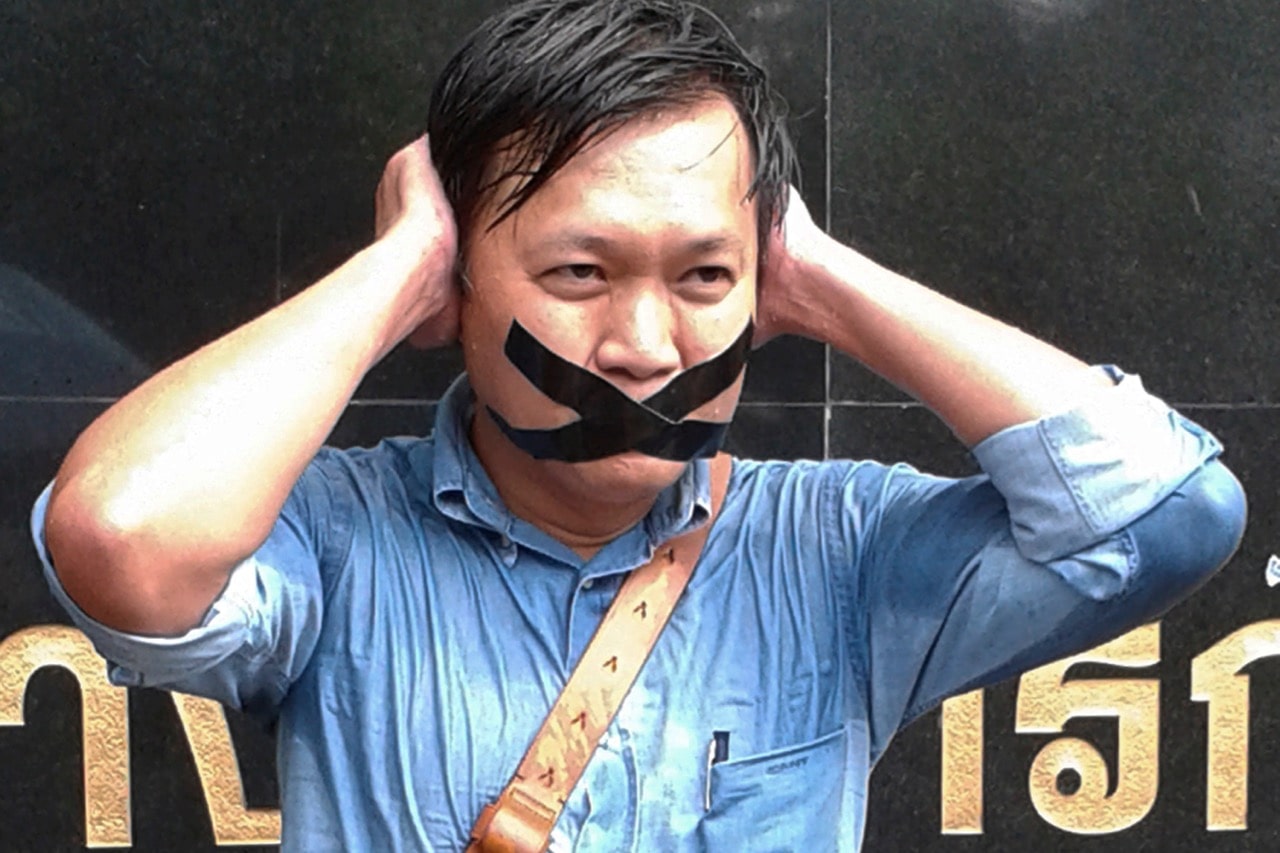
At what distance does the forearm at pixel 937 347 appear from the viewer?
2002 mm

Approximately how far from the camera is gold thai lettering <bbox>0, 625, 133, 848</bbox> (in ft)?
12.7

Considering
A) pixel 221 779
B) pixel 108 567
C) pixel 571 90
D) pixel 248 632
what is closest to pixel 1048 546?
pixel 571 90

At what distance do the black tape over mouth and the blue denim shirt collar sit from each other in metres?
0.10

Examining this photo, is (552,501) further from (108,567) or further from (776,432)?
(776,432)

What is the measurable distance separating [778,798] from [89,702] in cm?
239

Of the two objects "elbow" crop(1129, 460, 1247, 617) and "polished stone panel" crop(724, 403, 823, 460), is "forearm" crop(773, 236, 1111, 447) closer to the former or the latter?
"elbow" crop(1129, 460, 1247, 617)

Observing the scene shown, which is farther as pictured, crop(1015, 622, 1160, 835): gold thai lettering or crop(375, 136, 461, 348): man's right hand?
crop(1015, 622, 1160, 835): gold thai lettering

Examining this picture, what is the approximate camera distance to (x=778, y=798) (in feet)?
6.66

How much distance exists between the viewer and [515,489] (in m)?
2.09

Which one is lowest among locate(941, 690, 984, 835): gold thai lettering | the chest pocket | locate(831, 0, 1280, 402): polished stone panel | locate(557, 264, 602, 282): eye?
locate(941, 690, 984, 835): gold thai lettering

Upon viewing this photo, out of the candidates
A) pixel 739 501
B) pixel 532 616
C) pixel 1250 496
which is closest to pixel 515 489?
pixel 532 616

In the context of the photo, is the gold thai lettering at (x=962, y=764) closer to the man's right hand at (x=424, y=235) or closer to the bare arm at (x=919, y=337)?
the bare arm at (x=919, y=337)

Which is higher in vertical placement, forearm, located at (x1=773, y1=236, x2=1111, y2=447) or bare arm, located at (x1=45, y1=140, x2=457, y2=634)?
bare arm, located at (x1=45, y1=140, x2=457, y2=634)

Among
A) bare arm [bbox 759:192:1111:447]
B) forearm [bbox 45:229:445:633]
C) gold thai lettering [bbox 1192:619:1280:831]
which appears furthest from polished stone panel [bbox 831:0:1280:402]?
forearm [bbox 45:229:445:633]
